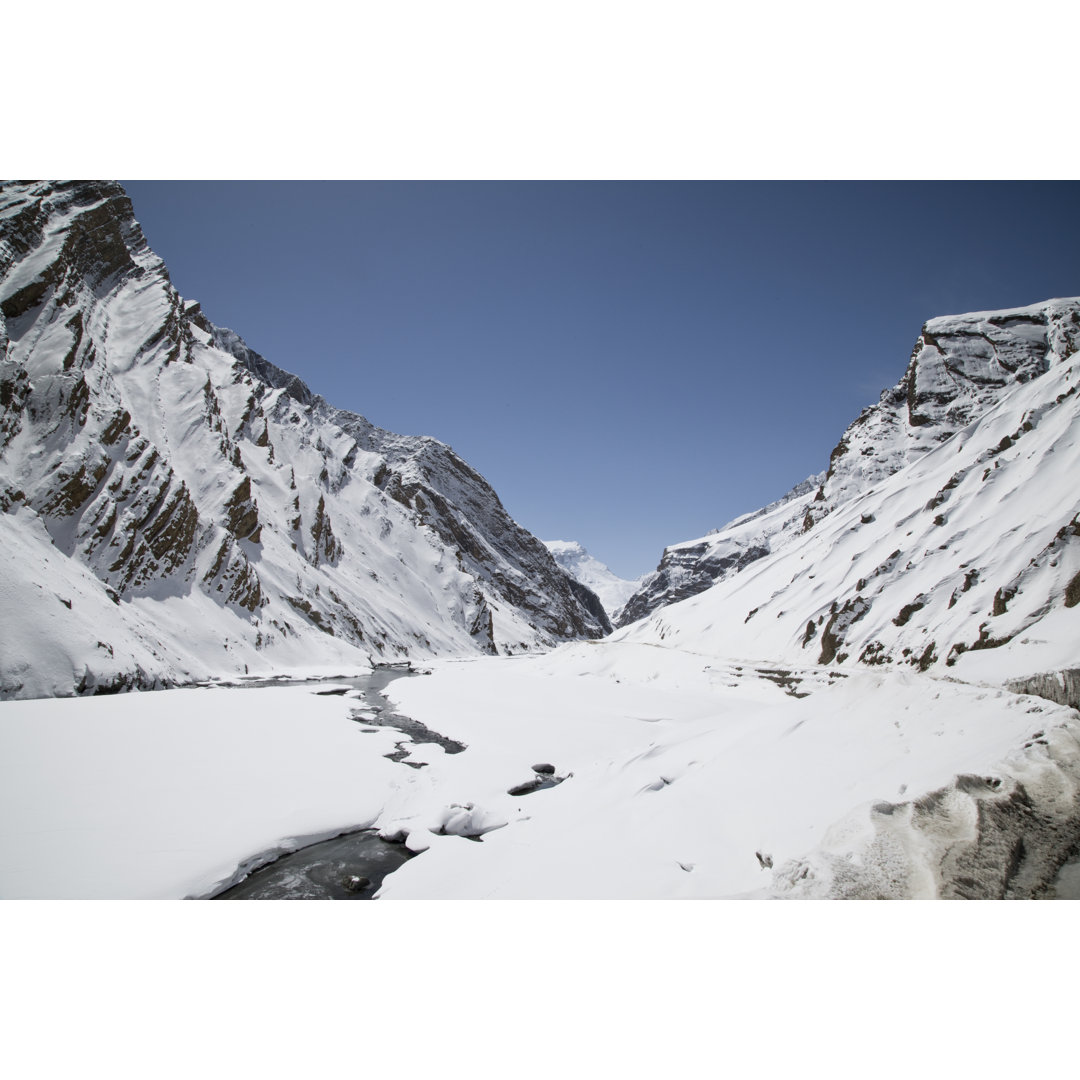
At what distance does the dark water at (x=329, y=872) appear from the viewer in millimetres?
9117

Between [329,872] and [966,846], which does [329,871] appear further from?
[966,846]

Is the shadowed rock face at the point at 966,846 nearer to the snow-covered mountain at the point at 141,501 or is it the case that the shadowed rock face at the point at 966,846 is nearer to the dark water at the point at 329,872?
the dark water at the point at 329,872

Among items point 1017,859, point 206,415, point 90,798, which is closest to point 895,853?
point 1017,859

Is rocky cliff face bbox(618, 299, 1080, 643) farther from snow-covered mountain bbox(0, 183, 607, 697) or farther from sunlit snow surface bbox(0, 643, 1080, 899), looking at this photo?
snow-covered mountain bbox(0, 183, 607, 697)

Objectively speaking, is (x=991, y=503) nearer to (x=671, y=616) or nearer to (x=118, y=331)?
(x=671, y=616)

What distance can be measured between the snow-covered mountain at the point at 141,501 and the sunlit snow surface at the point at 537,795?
13.2 meters

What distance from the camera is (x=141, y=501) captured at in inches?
1791

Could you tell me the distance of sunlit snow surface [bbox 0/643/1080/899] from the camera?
25.7 feet

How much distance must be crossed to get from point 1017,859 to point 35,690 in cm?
3270

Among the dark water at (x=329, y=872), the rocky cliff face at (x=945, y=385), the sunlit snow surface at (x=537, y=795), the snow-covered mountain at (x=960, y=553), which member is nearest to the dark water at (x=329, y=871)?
the dark water at (x=329, y=872)

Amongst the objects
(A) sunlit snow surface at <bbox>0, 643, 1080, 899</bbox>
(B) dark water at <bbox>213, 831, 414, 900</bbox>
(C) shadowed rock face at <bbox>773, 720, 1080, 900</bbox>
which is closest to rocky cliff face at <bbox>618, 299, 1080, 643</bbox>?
(A) sunlit snow surface at <bbox>0, 643, 1080, 899</bbox>

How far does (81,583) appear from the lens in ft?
108

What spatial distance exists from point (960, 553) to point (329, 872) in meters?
24.1

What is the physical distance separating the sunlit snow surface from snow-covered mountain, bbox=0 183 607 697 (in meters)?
13.2
